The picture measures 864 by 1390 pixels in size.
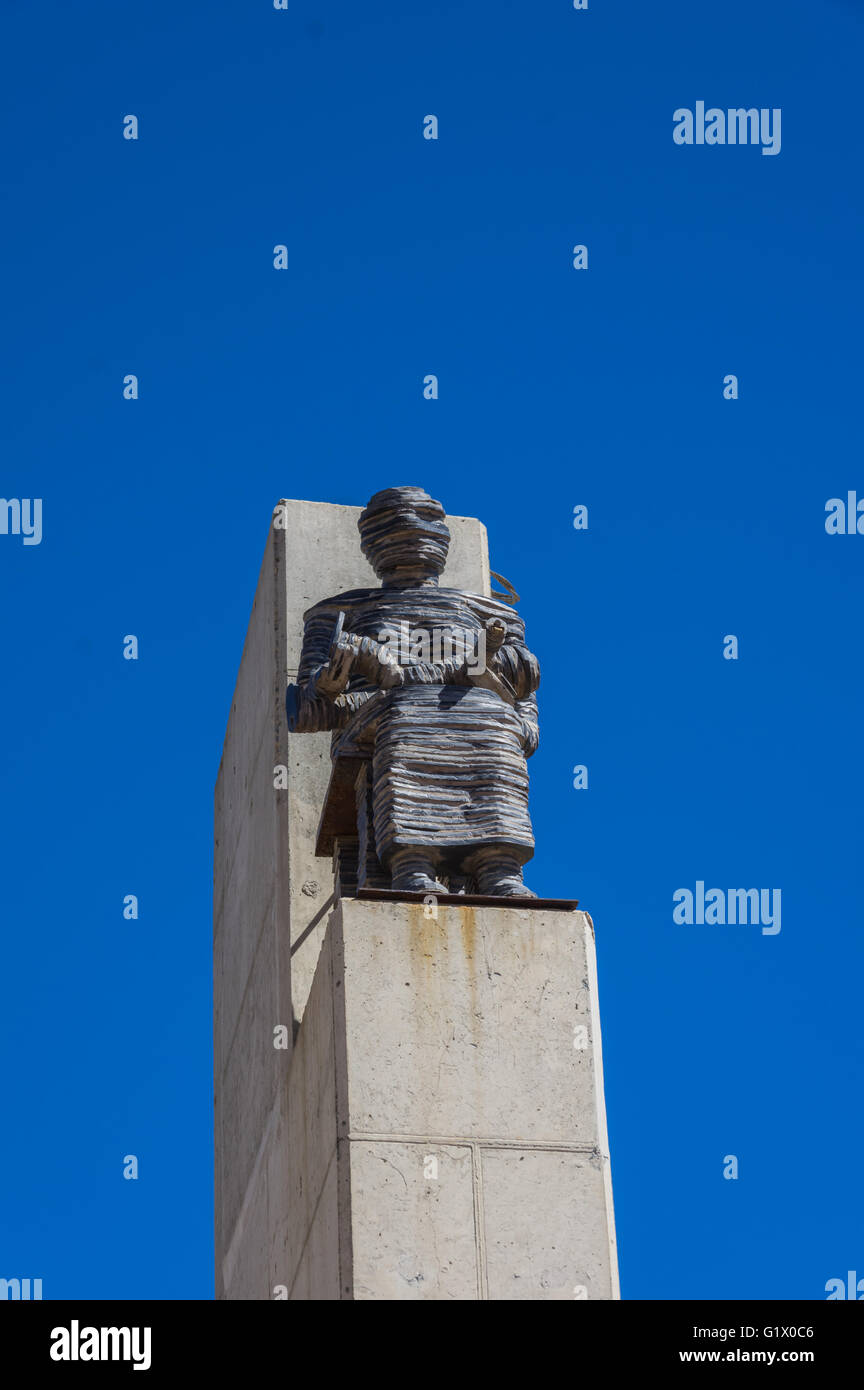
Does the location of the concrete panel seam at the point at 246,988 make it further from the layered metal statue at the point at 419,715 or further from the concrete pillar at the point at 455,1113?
the concrete pillar at the point at 455,1113

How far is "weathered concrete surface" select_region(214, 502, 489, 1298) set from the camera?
13.7 metres

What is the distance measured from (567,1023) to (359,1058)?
1.00 metres

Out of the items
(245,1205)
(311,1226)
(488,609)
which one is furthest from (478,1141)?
(488,609)

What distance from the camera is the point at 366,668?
13250 millimetres

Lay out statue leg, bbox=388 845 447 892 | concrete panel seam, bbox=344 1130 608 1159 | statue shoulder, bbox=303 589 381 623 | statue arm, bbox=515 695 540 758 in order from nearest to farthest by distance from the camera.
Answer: concrete panel seam, bbox=344 1130 608 1159
statue leg, bbox=388 845 447 892
statue arm, bbox=515 695 540 758
statue shoulder, bbox=303 589 381 623

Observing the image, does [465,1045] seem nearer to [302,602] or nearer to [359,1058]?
[359,1058]

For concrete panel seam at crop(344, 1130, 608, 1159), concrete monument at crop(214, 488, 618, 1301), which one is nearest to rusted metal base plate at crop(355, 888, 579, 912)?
concrete monument at crop(214, 488, 618, 1301)

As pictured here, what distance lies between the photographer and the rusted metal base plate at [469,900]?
39.7 ft

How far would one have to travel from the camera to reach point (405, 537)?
14.0 meters

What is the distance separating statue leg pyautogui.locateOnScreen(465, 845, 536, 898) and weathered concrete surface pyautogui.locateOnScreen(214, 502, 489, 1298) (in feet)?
4.07

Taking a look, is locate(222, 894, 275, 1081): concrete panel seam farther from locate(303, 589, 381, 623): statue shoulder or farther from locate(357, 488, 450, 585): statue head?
locate(357, 488, 450, 585): statue head

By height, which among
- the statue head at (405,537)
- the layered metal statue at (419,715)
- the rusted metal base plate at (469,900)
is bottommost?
the rusted metal base plate at (469,900)

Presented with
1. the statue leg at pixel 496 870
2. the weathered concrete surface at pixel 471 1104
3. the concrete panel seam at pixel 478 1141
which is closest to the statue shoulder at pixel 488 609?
the statue leg at pixel 496 870
